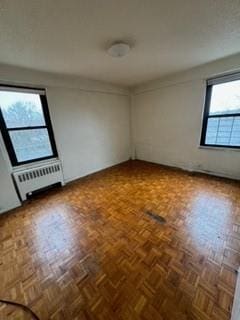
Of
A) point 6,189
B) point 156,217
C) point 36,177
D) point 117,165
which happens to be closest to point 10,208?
point 6,189

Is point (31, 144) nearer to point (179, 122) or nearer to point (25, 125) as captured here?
point (25, 125)

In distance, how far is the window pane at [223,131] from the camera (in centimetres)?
282

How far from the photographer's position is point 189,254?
147 cm

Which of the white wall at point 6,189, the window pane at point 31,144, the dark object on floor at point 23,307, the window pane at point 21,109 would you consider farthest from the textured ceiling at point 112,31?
the dark object on floor at point 23,307

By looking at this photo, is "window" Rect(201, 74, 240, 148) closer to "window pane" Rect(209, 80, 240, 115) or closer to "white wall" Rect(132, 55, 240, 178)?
"window pane" Rect(209, 80, 240, 115)

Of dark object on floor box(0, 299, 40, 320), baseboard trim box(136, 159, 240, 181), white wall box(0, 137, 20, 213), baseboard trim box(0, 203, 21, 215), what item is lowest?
dark object on floor box(0, 299, 40, 320)

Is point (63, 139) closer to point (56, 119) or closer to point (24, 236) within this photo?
point (56, 119)

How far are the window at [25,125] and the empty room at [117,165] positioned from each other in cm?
2

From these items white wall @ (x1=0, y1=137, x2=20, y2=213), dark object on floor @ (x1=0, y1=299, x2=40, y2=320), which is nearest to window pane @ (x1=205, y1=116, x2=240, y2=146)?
dark object on floor @ (x1=0, y1=299, x2=40, y2=320)

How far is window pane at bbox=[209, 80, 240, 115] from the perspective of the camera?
2686 mm

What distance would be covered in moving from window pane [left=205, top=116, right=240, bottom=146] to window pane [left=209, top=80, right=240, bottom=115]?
0.17 metres

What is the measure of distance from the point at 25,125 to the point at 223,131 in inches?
155

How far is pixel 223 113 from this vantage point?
2889 millimetres

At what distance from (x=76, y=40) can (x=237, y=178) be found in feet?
12.0
